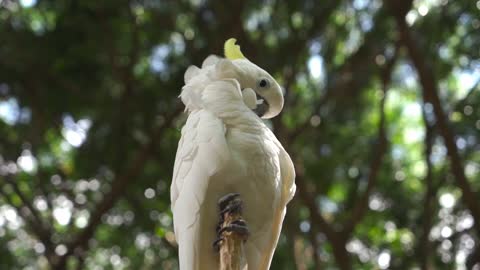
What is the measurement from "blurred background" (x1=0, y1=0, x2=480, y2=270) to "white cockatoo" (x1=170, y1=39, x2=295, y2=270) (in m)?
2.75

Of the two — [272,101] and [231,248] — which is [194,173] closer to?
[231,248]

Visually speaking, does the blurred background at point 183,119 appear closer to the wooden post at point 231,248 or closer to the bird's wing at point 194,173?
the bird's wing at point 194,173

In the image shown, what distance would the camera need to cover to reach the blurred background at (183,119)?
17.7ft

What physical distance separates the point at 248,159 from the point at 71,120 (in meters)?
3.82

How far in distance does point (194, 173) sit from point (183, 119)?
3.25 m

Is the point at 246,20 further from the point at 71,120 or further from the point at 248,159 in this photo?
the point at 248,159

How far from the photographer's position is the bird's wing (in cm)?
230

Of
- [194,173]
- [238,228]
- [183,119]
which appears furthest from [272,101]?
[183,119]

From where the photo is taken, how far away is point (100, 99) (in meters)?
5.84

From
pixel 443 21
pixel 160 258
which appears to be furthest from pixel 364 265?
pixel 443 21

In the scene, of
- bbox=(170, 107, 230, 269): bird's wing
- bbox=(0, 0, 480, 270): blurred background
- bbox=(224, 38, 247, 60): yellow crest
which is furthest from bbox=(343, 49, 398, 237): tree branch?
bbox=(170, 107, 230, 269): bird's wing

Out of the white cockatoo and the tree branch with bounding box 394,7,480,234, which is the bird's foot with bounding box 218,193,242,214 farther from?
the tree branch with bounding box 394,7,480,234

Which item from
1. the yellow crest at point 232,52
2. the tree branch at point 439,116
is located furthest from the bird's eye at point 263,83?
the tree branch at point 439,116

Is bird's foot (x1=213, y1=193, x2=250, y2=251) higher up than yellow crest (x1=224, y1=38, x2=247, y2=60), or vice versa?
yellow crest (x1=224, y1=38, x2=247, y2=60)
